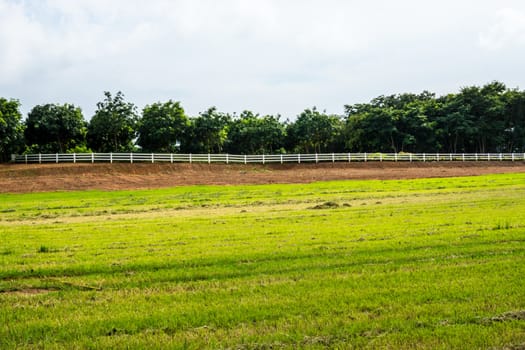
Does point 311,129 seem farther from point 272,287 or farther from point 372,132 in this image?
point 272,287

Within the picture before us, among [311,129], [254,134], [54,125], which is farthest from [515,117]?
[54,125]

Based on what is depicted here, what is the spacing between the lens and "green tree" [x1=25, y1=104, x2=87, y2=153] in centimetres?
6969

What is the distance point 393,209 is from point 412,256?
1164 cm

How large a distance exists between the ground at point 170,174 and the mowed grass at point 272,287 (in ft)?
107

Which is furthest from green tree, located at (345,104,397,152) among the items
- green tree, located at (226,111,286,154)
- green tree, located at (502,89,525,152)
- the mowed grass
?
the mowed grass

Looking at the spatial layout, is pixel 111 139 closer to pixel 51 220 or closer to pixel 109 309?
pixel 51 220

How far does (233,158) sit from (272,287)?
2273 inches

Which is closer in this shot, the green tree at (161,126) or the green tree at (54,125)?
the green tree at (54,125)

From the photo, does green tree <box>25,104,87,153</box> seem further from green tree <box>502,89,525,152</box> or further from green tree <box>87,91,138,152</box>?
green tree <box>502,89,525,152</box>

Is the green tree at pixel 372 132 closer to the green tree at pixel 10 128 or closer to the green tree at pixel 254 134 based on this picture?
the green tree at pixel 254 134

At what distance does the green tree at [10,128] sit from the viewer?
62938 mm

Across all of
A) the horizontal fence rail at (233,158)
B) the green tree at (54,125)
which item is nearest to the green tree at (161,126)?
the green tree at (54,125)

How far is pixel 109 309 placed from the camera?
7578 millimetres

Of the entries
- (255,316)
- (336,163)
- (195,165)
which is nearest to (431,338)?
(255,316)
